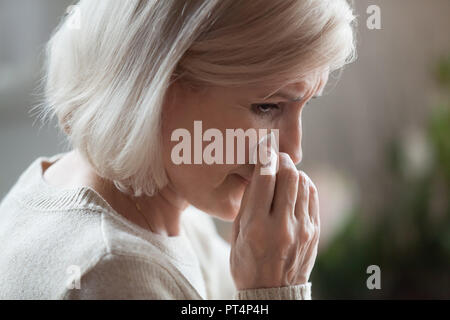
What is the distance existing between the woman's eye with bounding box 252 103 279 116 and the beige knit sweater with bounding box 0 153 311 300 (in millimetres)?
248

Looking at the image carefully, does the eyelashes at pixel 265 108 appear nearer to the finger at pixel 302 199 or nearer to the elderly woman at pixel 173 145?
the elderly woman at pixel 173 145

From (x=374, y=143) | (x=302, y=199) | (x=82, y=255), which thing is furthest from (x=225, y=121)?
(x=374, y=143)

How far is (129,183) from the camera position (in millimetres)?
811

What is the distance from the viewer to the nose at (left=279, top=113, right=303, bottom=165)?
2.58 ft

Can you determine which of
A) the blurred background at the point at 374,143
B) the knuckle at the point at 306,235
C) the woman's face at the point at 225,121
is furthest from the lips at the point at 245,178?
the blurred background at the point at 374,143

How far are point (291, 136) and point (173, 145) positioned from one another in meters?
0.18

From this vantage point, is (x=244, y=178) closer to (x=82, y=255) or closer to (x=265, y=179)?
(x=265, y=179)

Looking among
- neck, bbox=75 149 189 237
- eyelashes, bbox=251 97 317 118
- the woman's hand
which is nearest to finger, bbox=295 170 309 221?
the woman's hand

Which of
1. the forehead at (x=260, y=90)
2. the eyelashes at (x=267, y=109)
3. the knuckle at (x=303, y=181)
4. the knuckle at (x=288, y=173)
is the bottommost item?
the knuckle at (x=303, y=181)

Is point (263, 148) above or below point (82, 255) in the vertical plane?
above

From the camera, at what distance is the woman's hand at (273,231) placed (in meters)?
0.75

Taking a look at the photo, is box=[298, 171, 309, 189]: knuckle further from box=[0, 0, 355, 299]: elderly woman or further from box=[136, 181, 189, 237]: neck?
box=[136, 181, 189, 237]: neck

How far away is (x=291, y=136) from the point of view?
79cm
